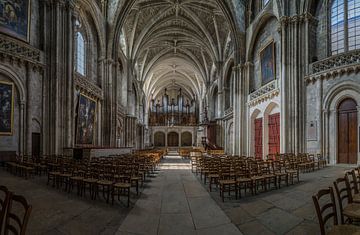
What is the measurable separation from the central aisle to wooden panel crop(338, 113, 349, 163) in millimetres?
9784

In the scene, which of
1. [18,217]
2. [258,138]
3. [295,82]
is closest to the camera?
[18,217]

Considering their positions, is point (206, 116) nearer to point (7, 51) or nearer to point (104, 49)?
point (104, 49)

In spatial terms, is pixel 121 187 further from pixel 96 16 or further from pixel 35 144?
pixel 96 16

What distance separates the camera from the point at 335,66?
1365 cm

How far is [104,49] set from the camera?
23188 millimetres

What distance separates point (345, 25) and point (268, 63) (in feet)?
20.5

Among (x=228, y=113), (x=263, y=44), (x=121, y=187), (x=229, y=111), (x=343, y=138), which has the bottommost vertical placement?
(x=121, y=187)

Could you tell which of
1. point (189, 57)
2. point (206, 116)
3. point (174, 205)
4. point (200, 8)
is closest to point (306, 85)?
point (174, 205)

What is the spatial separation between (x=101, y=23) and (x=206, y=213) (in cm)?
2139

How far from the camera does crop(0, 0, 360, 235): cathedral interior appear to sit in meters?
5.13

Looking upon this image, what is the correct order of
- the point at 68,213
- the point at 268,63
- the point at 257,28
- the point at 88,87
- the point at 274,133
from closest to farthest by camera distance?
the point at 68,213 < the point at 274,133 < the point at 88,87 < the point at 268,63 < the point at 257,28

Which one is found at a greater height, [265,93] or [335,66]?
[335,66]

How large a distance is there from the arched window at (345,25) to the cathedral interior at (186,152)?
63 millimetres

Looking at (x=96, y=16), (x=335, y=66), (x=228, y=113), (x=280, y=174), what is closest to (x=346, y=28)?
(x=335, y=66)
